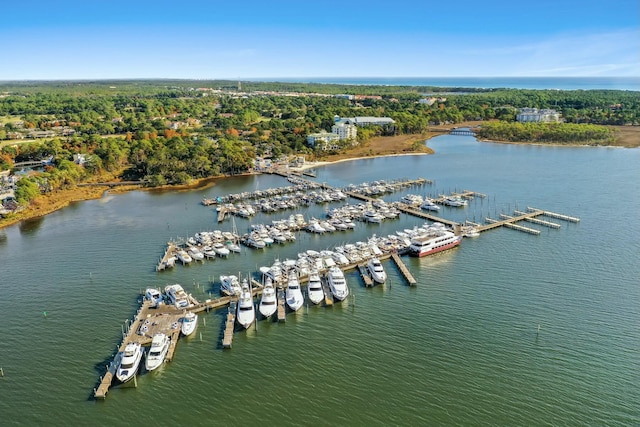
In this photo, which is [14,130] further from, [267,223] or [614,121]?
[614,121]

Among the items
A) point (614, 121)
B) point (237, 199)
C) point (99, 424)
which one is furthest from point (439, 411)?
point (614, 121)

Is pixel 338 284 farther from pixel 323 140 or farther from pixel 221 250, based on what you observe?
pixel 323 140

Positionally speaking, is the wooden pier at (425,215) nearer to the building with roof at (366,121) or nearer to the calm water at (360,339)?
the calm water at (360,339)

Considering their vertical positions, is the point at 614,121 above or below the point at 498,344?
above

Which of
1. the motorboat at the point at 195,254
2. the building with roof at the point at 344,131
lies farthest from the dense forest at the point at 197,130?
the motorboat at the point at 195,254

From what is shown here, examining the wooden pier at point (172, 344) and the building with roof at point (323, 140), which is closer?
the wooden pier at point (172, 344)

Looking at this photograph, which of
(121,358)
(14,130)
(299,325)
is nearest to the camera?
(121,358)

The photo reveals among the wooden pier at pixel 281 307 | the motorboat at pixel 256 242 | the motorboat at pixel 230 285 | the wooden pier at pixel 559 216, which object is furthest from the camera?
the wooden pier at pixel 559 216

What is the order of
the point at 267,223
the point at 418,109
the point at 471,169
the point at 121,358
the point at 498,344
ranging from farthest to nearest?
the point at 418,109 → the point at 471,169 → the point at 267,223 → the point at 498,344 → the point at 121,358
